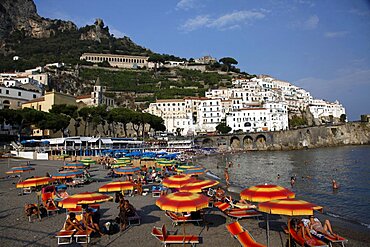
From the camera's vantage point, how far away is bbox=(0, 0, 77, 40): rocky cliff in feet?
429

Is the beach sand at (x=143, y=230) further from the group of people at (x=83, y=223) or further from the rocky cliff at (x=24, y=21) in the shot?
the rocky cliff at (x=24, y=21)

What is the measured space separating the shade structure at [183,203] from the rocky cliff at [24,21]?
147m

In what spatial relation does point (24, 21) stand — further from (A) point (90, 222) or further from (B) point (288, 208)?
(B) point (288, 208)

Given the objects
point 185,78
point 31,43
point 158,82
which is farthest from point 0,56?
point 185,78

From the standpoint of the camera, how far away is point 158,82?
Answer: 108m

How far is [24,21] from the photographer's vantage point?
141000 millimetres

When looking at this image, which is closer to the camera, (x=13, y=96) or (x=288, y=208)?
(x=288, y=208)

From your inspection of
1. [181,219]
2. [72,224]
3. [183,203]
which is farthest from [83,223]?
[183,203]

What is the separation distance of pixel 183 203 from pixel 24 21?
165236mm

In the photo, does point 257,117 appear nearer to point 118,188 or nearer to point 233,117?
point 233,117

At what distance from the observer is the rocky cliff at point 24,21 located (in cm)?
13075

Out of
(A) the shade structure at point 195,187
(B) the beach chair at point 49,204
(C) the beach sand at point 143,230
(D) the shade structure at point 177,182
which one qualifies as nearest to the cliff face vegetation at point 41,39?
(B) the beach chair at point 49,204

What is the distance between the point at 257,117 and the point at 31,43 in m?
111

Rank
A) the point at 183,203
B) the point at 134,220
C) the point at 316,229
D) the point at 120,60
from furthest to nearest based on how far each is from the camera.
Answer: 1. the point at 120,60
2. the point at 134,220
3. the point at 316,229
4. the point at 183,203
